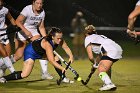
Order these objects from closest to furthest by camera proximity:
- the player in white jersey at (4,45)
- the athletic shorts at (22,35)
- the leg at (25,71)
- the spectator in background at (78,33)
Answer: the leg at (25,71)
the player in white jersey at (4,45)
the athletic shorts at (22,35)
the spectator in background at (78,33)

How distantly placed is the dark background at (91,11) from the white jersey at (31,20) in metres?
15.0

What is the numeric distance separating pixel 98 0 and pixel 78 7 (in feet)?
5.88

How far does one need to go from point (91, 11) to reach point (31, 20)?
1657 centimetres

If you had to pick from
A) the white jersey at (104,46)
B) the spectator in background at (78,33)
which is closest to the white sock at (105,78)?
the white jersey at (104,46)

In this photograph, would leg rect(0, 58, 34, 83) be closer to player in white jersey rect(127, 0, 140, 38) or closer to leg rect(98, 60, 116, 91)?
leg rect(98, 60, 116, 91)

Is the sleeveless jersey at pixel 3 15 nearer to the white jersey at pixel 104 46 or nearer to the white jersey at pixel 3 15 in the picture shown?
the white jersey at pixel 3 15

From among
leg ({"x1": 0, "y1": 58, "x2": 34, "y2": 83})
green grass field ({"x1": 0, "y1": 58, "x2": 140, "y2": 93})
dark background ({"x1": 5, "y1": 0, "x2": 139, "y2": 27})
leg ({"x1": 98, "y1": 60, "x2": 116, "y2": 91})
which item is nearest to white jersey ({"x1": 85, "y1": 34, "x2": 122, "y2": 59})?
leg ({"x1": 98, "y1": 60, "x2": 116, "y2": 91})

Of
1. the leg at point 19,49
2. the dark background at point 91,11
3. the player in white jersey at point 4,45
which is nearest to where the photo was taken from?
the player in white jersey at point 4,45

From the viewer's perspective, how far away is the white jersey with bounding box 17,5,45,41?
1155 centimetres

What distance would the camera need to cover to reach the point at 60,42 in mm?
10617

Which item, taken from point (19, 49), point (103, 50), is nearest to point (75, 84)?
point (103, 50)

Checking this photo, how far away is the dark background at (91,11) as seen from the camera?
2712cm

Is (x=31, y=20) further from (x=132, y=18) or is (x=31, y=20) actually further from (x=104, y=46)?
(x=132, y=18)

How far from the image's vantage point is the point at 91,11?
28062 millimetres
